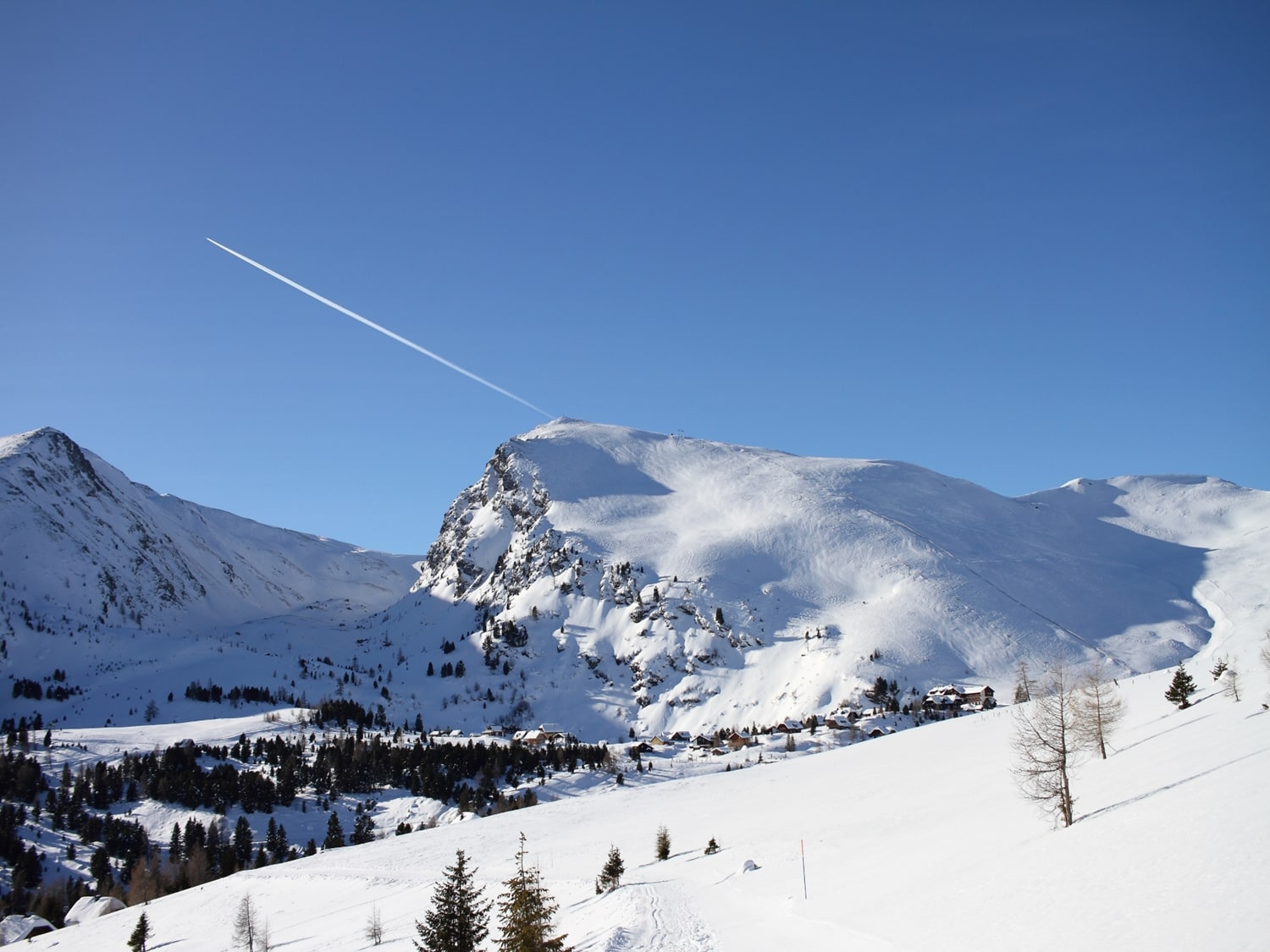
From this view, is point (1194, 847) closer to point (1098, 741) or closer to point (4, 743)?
point (1098, 741)

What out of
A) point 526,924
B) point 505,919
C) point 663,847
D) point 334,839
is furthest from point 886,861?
point 334,839

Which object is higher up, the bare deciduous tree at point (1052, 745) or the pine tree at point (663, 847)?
the bare deciduous tree at point (1052, 745)

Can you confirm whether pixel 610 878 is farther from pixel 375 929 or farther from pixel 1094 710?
pixel 1094 710

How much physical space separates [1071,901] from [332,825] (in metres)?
106

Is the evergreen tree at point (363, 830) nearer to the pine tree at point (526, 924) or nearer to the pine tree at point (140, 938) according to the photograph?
the pine tree at point (140, 938)

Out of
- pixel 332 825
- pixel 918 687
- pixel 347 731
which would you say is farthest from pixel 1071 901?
pixel 347 731

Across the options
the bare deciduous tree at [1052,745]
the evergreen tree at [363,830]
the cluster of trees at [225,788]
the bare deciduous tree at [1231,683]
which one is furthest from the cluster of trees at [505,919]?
the evergreen tree at [363,830]

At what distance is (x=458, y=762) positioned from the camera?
143m

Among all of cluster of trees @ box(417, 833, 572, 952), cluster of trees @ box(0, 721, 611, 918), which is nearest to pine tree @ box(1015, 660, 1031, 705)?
cluster of trees @ box(417, 833, 572, 952)

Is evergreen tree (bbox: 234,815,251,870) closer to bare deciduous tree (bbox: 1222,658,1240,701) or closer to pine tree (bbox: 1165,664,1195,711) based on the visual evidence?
pine tree (bbox: 1165,664,1195,711)

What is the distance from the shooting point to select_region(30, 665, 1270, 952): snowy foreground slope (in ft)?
77.7

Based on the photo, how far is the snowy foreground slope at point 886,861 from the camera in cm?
2367

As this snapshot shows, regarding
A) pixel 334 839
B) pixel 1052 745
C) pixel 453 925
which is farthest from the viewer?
pixel 334 839

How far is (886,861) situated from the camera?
3806 cm
